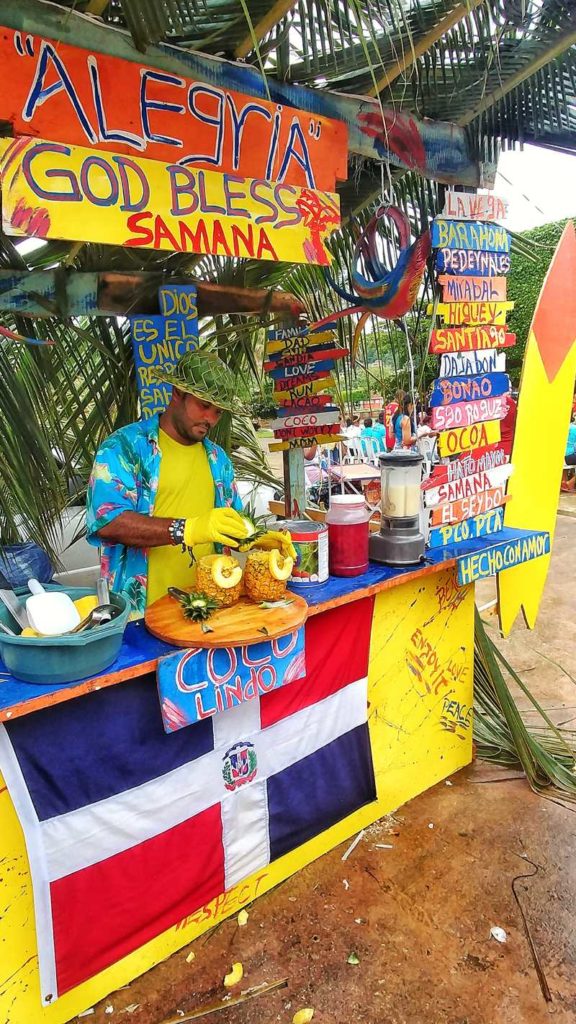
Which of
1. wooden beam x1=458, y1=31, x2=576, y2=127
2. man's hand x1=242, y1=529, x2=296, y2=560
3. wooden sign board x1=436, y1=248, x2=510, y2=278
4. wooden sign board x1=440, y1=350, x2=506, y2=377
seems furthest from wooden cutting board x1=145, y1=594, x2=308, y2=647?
wooden beam x1=458, y1=31, x2=576, y2=127

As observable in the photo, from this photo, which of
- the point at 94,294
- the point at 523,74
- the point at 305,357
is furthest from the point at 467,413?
the point at 94,294

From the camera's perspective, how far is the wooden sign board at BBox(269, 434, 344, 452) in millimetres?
Result: 3287

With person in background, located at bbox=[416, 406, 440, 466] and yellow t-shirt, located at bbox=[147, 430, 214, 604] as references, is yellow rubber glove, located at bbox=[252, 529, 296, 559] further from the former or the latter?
person in background, located at bbox=[416, 406, 440, 466]

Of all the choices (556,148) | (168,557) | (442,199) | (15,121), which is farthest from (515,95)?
Answer: (168,557)

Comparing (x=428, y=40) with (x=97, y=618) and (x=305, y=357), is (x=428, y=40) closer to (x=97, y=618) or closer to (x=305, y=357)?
(x=305, y=357)

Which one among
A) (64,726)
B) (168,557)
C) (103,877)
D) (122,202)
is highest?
(122,202)

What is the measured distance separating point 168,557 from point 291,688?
0.65 metres

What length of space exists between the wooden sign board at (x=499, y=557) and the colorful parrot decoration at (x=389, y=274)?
3.54 ft

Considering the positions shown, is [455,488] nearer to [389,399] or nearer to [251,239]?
[251,239]

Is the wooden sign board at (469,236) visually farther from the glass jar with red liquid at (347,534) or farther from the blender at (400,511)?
the glass jar with red liquid at (347,534)

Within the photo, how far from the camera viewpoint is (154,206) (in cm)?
173

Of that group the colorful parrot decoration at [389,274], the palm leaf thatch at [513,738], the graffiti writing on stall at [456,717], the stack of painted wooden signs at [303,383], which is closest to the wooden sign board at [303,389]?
the stack of painted wooden signs at [303,383]

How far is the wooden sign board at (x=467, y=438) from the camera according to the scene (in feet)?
8.35

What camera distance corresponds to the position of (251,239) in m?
1.93
